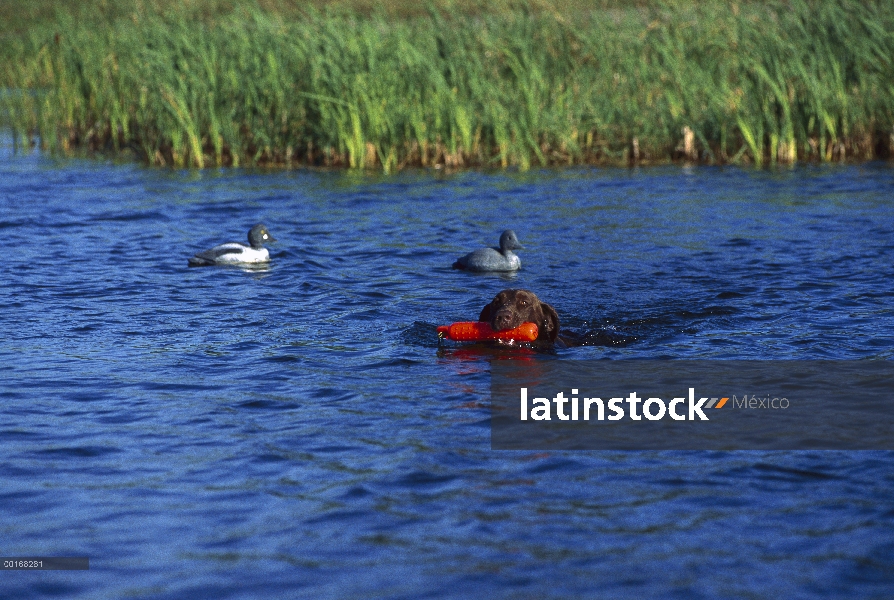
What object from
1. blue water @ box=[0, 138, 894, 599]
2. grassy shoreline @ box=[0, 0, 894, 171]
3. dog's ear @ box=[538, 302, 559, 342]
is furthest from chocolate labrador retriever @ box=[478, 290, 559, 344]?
grassy shoreline @ box=[0, 0, 894, 171]

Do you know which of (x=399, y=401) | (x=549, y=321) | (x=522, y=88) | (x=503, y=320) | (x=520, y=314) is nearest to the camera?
(x=399, y=401)

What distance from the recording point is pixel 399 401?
646 centimetres

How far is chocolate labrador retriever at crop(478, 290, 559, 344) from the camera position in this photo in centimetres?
727

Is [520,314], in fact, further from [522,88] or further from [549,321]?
[522,88]

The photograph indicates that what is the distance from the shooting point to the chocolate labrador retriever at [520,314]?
23.9 ft

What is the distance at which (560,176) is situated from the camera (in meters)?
15.4

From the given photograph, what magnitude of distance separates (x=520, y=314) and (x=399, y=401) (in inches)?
53.0

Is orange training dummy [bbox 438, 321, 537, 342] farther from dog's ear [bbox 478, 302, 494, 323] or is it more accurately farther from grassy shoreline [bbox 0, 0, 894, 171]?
grassy shoreline [bbox 0, 0, 894, 171]

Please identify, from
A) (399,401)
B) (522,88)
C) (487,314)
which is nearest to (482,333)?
(487,314)

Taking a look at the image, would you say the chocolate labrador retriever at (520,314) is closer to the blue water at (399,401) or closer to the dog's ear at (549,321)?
the dog's ear at (549,321)

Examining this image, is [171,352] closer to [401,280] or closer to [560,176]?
[401,280]

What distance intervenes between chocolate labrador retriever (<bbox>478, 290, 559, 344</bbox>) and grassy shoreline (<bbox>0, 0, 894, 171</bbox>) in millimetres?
7863

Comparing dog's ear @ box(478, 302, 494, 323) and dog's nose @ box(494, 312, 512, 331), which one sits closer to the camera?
→ dog's nose @ box(494, 312, 512, 331)

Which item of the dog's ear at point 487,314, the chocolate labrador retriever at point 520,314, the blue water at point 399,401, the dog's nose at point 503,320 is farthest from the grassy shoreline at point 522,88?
the dog's nose at point 503,320
